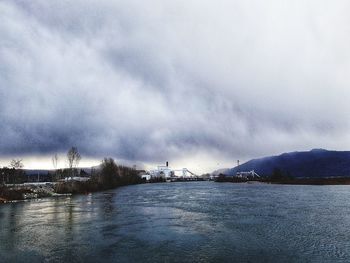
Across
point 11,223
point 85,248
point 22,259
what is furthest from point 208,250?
point 11,223

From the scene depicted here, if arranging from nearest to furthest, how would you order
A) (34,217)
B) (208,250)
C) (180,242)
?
(208,250) < (180,242) < (34,217)

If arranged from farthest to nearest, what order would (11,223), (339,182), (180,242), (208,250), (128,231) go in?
(339,182) → (11,223) → (128,231) → (180,242) → (208,250)

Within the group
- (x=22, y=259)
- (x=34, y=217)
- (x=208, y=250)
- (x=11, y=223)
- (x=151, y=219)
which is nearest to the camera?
(x=22, y=259)

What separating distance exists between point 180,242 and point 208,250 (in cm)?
322

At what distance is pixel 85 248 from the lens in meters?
25.1

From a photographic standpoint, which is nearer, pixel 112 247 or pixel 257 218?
pixel 112 247

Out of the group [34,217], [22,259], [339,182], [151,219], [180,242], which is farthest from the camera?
[339,182]

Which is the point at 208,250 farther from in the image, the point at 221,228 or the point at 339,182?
the point at 339,182

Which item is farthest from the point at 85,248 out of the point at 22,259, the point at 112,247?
the point at 22,259

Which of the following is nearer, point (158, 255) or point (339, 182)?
point (158, 255)

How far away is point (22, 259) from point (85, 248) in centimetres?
439

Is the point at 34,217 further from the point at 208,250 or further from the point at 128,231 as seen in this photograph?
the point at 208,250

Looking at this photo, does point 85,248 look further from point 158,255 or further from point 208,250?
point 208,250

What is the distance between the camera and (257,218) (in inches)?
1559
